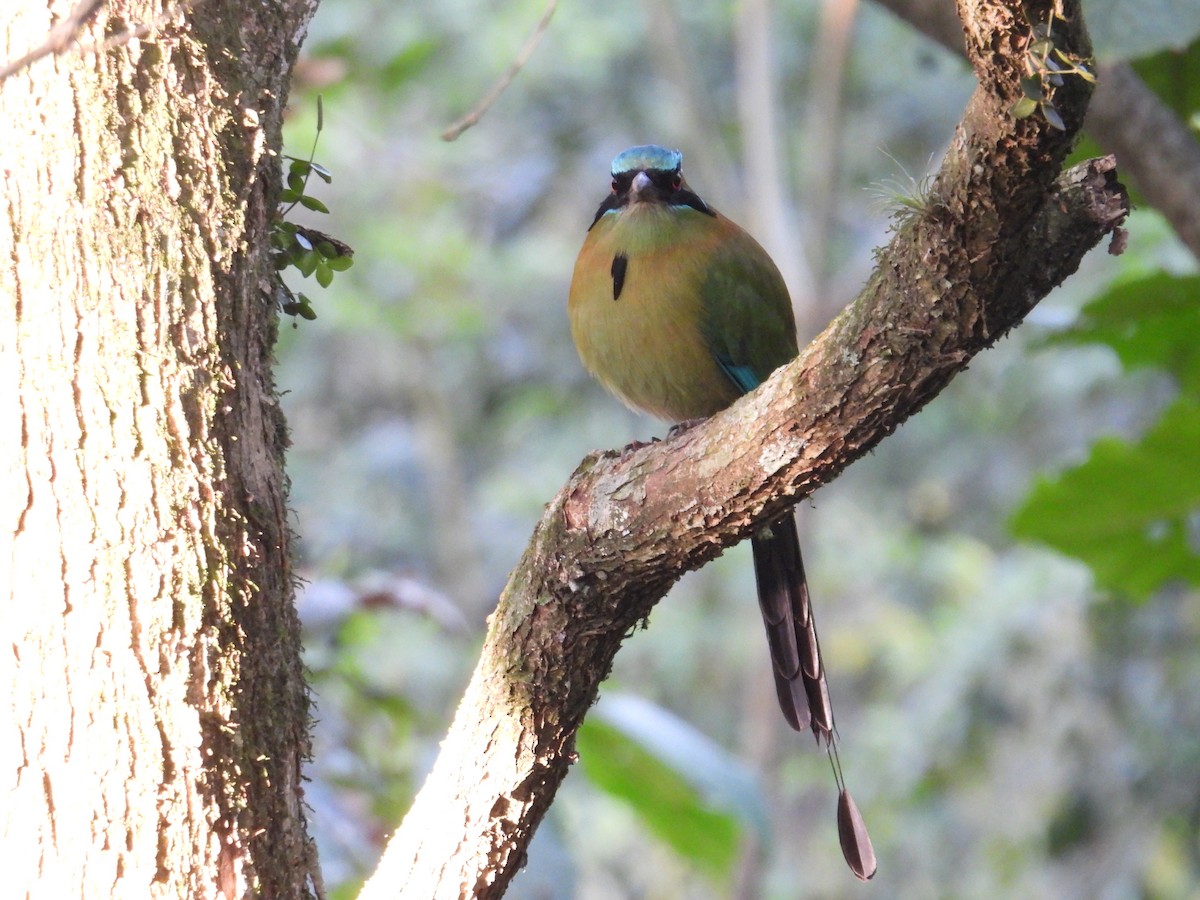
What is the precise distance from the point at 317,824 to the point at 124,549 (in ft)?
5.79

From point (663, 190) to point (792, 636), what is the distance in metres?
1.15

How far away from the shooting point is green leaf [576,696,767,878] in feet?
10.9

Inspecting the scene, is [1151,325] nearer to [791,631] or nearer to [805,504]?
[791,631]

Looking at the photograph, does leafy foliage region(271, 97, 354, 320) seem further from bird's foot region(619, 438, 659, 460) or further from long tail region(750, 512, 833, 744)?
long tail region(750, 512, 833, 744)

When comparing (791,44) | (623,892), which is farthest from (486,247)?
(623,892)

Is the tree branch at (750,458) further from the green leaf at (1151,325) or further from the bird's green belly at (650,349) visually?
the green leaf at (1151,325)

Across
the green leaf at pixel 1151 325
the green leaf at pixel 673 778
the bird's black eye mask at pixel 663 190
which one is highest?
the bird's black eye mask at pixel 663 190

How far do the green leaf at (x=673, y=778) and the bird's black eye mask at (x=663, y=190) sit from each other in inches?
49.1

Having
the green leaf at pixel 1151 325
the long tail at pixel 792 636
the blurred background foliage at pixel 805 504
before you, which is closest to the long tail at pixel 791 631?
the long tail at pixel 792 636

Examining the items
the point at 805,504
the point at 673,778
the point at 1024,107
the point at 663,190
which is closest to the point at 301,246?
the point at 1024,107

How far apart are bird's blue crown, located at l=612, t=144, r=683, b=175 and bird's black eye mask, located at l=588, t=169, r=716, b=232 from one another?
1 cm

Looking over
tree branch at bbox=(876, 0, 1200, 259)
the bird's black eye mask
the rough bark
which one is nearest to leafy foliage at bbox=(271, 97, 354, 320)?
the rough bark

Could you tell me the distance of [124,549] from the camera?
5.08 feet

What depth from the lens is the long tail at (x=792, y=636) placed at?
2.40m
